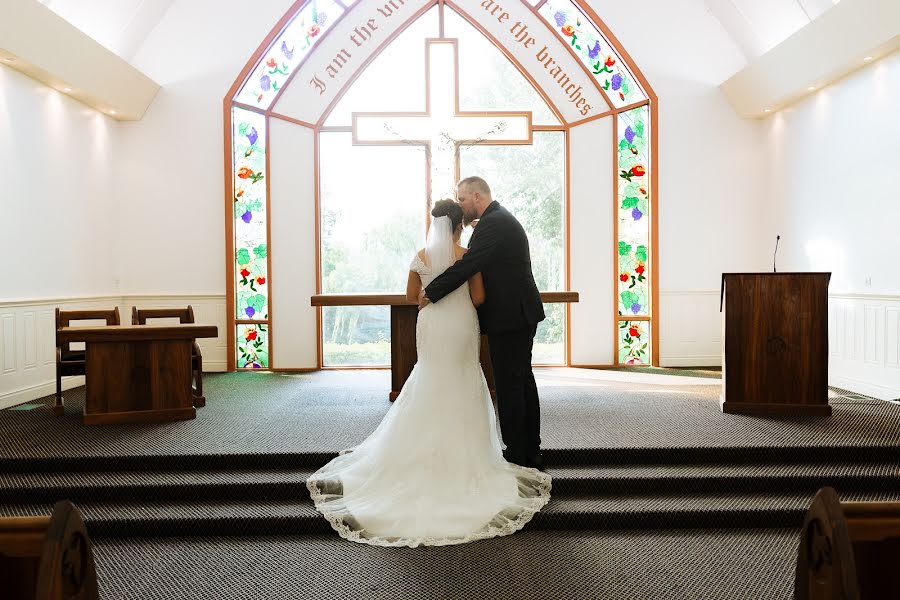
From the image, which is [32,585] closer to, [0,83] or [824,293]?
[824,293]

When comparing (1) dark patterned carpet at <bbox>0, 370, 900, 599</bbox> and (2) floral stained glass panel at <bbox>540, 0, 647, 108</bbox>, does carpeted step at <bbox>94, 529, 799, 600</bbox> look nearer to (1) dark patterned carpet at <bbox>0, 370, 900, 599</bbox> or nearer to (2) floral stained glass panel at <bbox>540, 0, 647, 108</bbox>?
(1) dark patterned carpet at <bbox>0, 370, 900, 599</bbox>

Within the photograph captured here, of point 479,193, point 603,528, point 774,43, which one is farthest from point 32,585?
point 774,43

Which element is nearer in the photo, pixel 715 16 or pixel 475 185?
pixel 475 185

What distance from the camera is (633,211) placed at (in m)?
8.14

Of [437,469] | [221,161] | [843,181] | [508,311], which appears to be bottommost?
[437,469]

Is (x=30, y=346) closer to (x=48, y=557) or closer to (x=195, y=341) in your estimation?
(x=195, y=341)

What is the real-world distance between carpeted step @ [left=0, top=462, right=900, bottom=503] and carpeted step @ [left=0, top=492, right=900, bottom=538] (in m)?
0.08

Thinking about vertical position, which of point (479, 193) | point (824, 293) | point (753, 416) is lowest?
point (753, 416)

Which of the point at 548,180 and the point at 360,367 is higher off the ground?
the point at 548,180

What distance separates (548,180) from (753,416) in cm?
408

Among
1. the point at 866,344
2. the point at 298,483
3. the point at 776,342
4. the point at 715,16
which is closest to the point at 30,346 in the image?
the point at 298,483

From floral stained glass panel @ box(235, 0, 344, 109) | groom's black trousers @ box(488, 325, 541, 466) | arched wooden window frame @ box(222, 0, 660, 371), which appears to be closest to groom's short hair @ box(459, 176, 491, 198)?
groom's black trousers @ box(488, 325, 541, 466)

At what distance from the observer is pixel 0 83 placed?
19.0 feet

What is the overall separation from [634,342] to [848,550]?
6.66m
